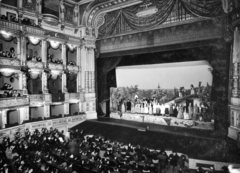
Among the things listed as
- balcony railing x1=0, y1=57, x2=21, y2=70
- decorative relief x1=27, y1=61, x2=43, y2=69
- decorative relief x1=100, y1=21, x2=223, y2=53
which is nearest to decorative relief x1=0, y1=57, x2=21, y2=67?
balcony railing x1=0, y1=57, x2=21, y2=70

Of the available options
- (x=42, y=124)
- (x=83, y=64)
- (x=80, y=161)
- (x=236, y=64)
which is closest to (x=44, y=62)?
(x=83, y=64)

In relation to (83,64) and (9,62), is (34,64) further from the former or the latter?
(83,64)

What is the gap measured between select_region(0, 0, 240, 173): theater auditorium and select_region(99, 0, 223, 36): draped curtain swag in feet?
0.21

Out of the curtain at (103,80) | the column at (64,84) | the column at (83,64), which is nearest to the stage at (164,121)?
the curtain at (103,80)

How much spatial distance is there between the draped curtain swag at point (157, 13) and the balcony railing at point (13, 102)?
8.15m

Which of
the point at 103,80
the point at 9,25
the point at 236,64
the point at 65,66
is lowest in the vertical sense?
the point at 103,80

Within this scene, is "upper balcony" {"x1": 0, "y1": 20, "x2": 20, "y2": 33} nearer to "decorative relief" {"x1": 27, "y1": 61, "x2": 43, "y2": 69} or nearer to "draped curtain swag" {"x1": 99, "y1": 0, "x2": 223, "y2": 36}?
"decorative relief" {"x1": 27, "y1": 61, "x2": 43, "y2": 69}

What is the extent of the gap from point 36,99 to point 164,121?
9.48 metres

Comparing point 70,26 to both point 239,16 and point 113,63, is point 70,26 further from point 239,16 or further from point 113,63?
point 239,16

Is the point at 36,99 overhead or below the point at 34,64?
below

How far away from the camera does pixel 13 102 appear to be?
1135cm

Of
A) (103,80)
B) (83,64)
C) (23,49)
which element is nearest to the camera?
(23,49)

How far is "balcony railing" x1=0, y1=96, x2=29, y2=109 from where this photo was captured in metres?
10.8

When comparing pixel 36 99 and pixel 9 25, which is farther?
pixel 36 99
